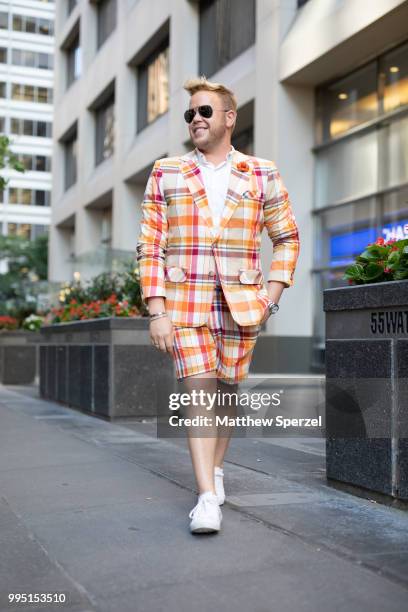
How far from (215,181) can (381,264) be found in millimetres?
1112

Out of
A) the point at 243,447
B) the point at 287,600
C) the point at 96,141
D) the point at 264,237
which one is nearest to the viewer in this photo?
the point at 287,600

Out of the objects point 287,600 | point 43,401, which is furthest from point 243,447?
point 43,401

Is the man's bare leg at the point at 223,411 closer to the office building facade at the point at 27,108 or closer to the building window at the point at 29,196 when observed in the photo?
the office building facade at the point at 27,108

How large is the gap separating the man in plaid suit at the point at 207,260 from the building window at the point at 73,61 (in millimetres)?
31451

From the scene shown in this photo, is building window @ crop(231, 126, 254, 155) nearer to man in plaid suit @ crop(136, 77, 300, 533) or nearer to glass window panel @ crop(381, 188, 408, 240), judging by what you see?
glass window panel @ crop(381, 188, 408, 240)

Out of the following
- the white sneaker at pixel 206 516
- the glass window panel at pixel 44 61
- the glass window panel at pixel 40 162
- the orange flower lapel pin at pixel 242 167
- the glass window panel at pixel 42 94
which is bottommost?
the white sneaker at pixel 206 516

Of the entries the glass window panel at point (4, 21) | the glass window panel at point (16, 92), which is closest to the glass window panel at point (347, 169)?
the glass window panel at point (16, 92)

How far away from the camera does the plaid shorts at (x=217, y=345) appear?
389cm

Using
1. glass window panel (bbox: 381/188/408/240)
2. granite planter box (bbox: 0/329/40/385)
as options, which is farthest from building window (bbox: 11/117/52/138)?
glass window panel (bbox: 381/188/408/240)

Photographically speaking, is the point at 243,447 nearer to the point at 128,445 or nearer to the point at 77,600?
the point at 128,445

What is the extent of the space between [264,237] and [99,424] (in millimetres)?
9197

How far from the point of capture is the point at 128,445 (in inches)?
269

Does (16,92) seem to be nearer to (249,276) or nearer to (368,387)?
(368,387)

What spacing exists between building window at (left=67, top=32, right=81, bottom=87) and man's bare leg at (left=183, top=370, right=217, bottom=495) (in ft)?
105
